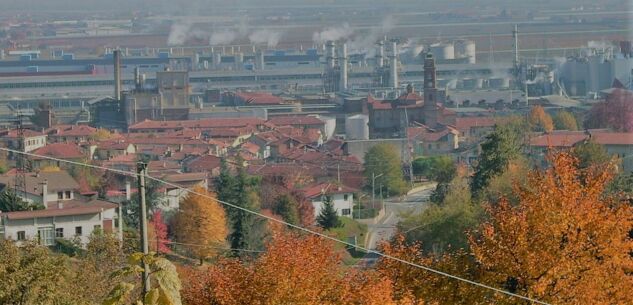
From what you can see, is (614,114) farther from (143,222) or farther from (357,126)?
(143,222)

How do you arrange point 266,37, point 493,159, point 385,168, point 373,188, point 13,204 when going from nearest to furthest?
point 13,204
point 493,159
point 373,188
point 385,168
point 266,37

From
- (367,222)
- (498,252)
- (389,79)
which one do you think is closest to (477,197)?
(367,222)

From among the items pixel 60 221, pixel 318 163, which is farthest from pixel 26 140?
pixel 60 221

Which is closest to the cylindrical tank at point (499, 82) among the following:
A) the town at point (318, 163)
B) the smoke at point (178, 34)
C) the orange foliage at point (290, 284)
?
the town at point (318, 163)

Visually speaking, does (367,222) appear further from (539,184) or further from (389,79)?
(389,79)

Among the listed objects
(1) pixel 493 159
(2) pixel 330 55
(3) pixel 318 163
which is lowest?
(3) pixel 318 163

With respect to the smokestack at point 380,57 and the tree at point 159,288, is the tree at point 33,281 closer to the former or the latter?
the tree at point 159,288

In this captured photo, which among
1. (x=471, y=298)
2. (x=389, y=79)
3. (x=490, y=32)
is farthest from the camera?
(x=490, y=32)

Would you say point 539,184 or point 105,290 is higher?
point 539,184
